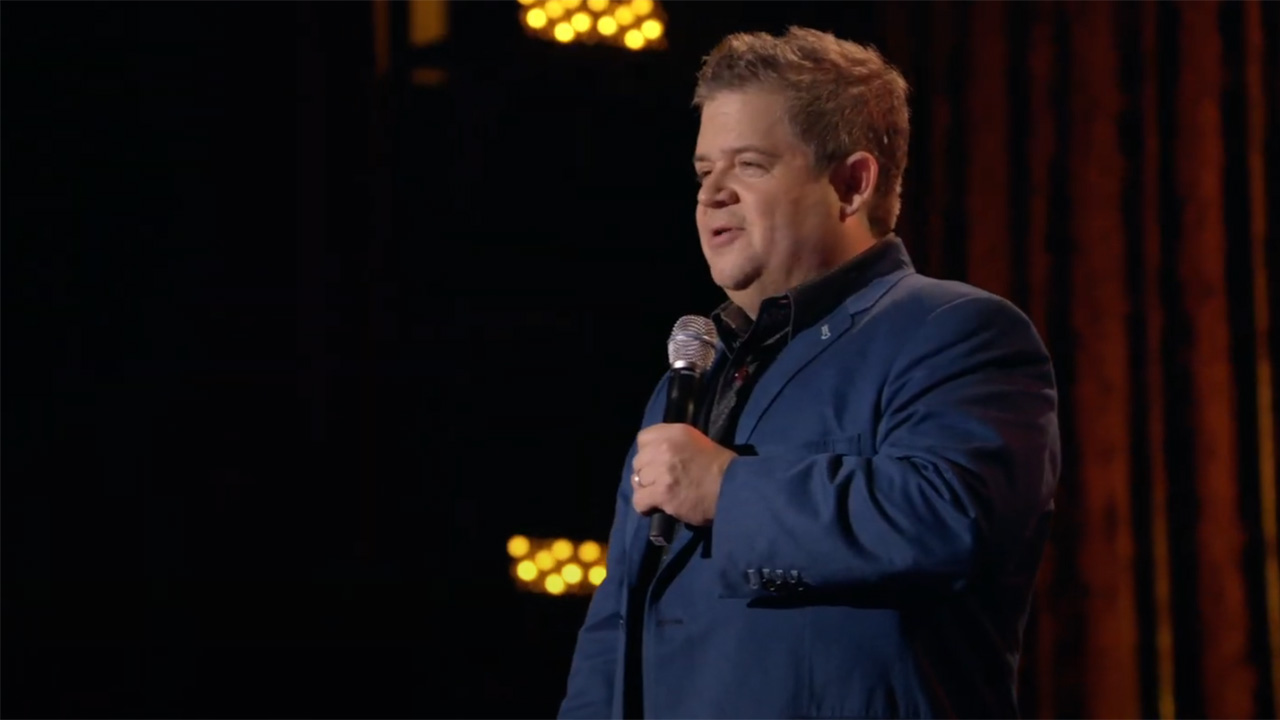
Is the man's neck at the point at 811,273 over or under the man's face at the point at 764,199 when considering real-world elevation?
under

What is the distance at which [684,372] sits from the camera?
1.61 meters

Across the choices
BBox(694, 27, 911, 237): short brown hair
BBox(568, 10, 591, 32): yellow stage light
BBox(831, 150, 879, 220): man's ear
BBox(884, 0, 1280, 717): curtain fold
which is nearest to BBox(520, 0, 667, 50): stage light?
BBox(568, 10, 591, 32): yellow stage light

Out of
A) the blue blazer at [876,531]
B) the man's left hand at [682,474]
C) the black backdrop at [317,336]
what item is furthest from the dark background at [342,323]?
the man's left hand at [682,474]

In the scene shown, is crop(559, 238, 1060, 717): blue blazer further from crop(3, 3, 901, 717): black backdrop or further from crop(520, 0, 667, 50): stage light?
crop(520, 0, 667, 50): stage light

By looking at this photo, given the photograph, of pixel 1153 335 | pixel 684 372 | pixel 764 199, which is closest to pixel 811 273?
pixel 764 199

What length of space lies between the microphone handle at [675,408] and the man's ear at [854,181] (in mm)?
298

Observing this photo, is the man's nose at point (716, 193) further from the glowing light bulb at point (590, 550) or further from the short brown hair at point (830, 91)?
the glowing light bulb at point (590, 550)

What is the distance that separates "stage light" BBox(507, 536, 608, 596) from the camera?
3740mm

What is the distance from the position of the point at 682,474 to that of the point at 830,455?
0.53 ft

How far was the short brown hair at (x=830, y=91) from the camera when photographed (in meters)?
1.66

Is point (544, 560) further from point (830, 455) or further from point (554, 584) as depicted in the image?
point (830, 455)

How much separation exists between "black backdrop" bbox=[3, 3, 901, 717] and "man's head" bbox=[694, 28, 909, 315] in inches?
72.6

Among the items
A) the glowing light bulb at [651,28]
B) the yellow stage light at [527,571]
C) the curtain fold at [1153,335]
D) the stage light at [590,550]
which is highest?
the glowing light bulb at [651,28]

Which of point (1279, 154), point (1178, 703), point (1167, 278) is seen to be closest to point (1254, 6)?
point (1279, 154)
